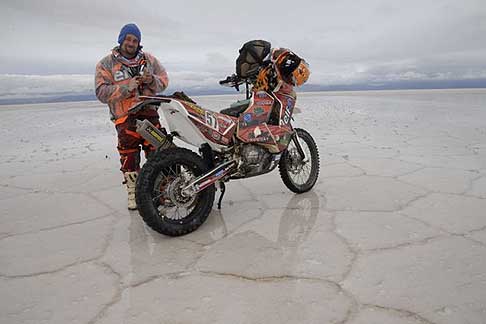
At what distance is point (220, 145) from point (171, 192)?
540 mm

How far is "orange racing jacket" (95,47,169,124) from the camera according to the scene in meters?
2.61

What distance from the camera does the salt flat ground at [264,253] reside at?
1.53 meters

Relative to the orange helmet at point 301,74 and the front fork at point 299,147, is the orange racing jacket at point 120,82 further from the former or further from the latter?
the front fork at point 299,147

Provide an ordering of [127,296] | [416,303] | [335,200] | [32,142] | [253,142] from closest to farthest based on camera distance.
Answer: [416,303] < [127,296] < [253,142] < [335,200] < [32,142]

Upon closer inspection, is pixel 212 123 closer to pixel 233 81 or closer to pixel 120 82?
pixel 233 81

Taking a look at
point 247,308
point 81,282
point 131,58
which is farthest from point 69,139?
point 247,308

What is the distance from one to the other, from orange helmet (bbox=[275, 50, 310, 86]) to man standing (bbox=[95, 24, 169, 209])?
1.04 m

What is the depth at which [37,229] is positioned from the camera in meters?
2.47

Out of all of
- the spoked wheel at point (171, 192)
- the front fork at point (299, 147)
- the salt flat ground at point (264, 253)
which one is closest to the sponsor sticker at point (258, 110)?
the front fork at point (299, 147)

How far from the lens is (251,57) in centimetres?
279

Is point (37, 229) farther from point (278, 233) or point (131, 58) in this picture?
point (278, 233)

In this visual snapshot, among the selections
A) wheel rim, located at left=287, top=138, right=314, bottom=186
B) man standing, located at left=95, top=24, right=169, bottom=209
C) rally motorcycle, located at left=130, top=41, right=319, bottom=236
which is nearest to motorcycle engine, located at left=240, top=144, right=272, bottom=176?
rally motorcycle, located at left=130, top=41, right=319, bottom=236

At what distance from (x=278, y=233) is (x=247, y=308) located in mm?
853

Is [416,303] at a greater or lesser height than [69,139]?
lesser
